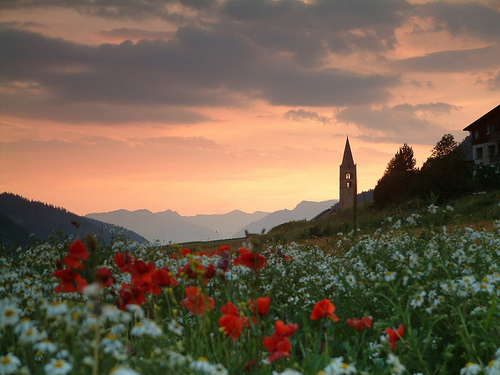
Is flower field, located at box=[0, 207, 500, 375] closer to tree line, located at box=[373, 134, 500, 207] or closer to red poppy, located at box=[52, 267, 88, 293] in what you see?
red poppy, located at box=[52, 267, 88, 293]

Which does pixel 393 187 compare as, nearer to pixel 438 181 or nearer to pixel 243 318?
pixel 438 181

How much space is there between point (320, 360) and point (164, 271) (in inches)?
50.4

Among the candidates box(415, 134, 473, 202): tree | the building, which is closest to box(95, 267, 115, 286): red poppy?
box(415, 134, 473, 202): tree

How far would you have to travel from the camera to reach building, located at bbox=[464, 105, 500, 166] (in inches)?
2133

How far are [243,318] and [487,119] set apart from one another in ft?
197

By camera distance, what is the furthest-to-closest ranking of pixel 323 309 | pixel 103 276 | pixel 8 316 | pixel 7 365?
1. pixel 103 276
2. pixel 323 309
3. pixel 8 316
4. pixel 7 365

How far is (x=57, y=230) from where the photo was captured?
7734mm

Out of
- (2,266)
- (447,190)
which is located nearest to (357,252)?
(2,266)

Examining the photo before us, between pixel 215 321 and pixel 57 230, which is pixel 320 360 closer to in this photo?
pixel 215 321

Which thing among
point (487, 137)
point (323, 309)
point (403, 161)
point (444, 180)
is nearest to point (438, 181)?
Answer: point (444, 180)

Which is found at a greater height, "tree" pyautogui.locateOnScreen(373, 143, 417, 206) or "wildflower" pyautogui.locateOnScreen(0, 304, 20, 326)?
"tree" pyautogui.locateOnScreen(373, 143, 417, 206)

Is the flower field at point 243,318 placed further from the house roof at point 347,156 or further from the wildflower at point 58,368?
the house roof at point 347,156

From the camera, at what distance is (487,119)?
5597 centimetres

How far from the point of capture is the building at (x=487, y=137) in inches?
2133
